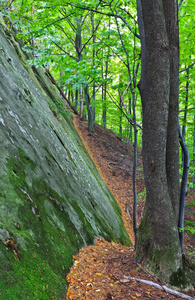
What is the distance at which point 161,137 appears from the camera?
349cm

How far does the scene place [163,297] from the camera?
9.86 feet

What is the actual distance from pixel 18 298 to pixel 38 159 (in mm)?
2689

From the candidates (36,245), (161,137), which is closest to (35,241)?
(36,245)

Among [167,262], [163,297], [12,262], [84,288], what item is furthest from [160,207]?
[12,262]

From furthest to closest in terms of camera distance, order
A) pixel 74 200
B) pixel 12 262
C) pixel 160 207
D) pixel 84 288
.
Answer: pixel 74 200 < pixel 160 207 < pixel 84 288 < pixel 12 262

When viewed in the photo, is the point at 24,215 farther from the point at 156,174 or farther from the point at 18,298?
the point at 156,174

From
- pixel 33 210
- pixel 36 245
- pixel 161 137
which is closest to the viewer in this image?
pixel 36 245

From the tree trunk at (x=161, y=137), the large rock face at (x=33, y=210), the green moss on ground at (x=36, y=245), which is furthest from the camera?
the tree trunk at (x=161, y=137)

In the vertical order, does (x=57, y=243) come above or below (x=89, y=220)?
above

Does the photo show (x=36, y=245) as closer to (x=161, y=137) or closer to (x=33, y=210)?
(x=33, y=210)

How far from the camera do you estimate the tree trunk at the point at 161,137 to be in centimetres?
341

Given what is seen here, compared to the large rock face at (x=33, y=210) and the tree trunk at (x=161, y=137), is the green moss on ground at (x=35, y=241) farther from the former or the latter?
the tree trunk at (x=161, y=137)

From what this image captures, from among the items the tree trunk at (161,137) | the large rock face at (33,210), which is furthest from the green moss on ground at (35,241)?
the tree trunk at (161,137)

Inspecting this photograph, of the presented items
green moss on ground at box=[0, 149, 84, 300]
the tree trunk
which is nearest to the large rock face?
green moss on ground at box=[0, 149, 84, 300]
